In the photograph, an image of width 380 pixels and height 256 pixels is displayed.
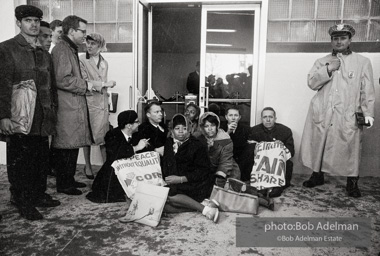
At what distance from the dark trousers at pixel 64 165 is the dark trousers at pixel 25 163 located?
0.25 m

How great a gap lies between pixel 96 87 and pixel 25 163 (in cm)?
106

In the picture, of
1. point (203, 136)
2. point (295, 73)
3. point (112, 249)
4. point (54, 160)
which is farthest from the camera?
point (295, 73)

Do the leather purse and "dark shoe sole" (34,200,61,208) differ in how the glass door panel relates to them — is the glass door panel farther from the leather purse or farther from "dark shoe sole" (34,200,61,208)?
"dark shoe sole" (34,200,61,208)

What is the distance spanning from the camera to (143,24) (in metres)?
4.05

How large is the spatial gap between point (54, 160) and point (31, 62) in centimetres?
97

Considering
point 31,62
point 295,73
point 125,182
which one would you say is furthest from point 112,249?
point 295,73

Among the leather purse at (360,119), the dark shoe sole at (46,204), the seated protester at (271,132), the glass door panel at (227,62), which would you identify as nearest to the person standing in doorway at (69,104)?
the dark shoe sole at (46,204)

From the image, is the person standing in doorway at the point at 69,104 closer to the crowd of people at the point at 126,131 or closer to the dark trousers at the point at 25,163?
the crowd of people at the point at 126,131

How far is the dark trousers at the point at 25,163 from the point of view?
2549mm

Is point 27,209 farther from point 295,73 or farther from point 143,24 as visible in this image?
point 295,73

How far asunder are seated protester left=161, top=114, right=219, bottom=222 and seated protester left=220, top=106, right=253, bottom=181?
26.1 inches

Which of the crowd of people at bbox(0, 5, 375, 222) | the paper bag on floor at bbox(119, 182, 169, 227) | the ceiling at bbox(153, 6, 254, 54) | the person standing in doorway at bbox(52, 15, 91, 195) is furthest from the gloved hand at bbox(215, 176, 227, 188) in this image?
the ceiling at bbox(153, 6, 254, 54)

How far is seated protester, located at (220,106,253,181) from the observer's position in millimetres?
3594

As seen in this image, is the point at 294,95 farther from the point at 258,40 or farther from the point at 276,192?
the point at 276,192
